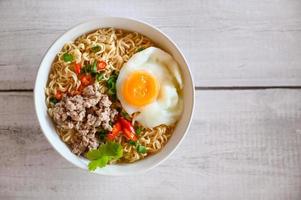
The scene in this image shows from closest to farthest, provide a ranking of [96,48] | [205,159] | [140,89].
Answer: [140,89] < [96,48] < [205,159]

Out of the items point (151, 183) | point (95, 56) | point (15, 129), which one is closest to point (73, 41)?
point (95, 56)

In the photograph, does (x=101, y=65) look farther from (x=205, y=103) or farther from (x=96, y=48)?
(x=205, y=103)

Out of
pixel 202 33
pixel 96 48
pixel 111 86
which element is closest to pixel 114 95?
pixel 111 86

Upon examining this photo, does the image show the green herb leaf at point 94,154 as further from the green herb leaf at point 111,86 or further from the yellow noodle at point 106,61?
the green herb leaf at point 111,86

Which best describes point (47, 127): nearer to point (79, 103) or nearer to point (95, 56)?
point (79, 103)

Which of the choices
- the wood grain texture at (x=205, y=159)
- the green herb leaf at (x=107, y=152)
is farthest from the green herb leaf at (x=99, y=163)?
the wood grain texture at (x=205, y=159)
